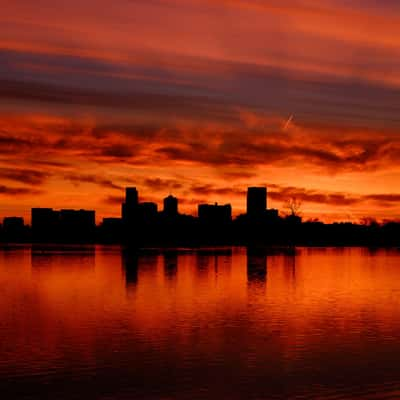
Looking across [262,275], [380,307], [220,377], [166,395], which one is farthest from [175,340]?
[262,275]

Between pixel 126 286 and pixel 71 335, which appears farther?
pixel 126 286

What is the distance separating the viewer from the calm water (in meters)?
28.8

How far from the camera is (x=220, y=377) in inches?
1198

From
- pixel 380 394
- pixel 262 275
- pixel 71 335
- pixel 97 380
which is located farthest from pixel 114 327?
pixel 262 275

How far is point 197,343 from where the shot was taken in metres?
38.0

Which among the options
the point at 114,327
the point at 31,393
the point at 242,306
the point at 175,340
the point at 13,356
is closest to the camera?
the point at 31,393

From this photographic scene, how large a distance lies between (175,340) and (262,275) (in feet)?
177

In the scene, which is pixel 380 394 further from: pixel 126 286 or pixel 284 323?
pixel 126 286

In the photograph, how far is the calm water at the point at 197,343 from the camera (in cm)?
2875

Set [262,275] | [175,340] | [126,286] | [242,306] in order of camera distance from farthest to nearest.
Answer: [262,275] < [126,286] < [242,306] < [175,340]

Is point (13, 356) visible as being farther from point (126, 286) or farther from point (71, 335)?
point (126, 286)

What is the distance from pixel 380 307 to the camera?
55906 mm

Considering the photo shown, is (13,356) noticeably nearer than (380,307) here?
Yes

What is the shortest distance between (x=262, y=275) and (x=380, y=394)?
6388cm
